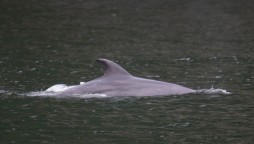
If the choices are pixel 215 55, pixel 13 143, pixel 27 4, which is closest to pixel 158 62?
pixel 215 55

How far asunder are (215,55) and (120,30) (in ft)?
44.3

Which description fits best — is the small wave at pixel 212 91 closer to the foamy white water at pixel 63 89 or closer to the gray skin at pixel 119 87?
the foamy white water at pixel 63 89

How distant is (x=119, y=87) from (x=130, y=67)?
835cm

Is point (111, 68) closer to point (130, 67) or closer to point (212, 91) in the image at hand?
point (212, 91)

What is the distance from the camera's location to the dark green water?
2366 centimetres

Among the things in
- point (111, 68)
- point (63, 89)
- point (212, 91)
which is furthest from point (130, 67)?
point (111, 68)

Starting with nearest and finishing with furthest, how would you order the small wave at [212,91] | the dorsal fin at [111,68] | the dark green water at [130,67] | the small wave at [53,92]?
the dark green water at [130,67], the dorsal fin at [111,68], the small wave at [53,92], the small wave at [212,91]

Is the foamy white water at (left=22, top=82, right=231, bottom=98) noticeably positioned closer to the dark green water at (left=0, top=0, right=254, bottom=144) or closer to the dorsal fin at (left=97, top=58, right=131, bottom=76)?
the dark green water at (left=0, top=0, right=254, bottom=144)

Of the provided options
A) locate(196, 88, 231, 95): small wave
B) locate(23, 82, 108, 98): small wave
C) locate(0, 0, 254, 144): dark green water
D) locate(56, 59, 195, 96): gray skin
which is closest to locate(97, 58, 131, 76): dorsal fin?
locate(56, 59, 195, 96): gray skin

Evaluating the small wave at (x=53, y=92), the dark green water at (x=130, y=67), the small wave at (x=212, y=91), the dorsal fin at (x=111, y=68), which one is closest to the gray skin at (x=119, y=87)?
the dorsal fin at (x=111, y=68)

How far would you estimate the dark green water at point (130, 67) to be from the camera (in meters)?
23.7

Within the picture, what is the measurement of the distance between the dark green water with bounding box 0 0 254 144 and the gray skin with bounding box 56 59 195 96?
0.40m

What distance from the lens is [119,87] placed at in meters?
29.3

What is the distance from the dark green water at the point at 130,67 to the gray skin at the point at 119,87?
1.32 feet
